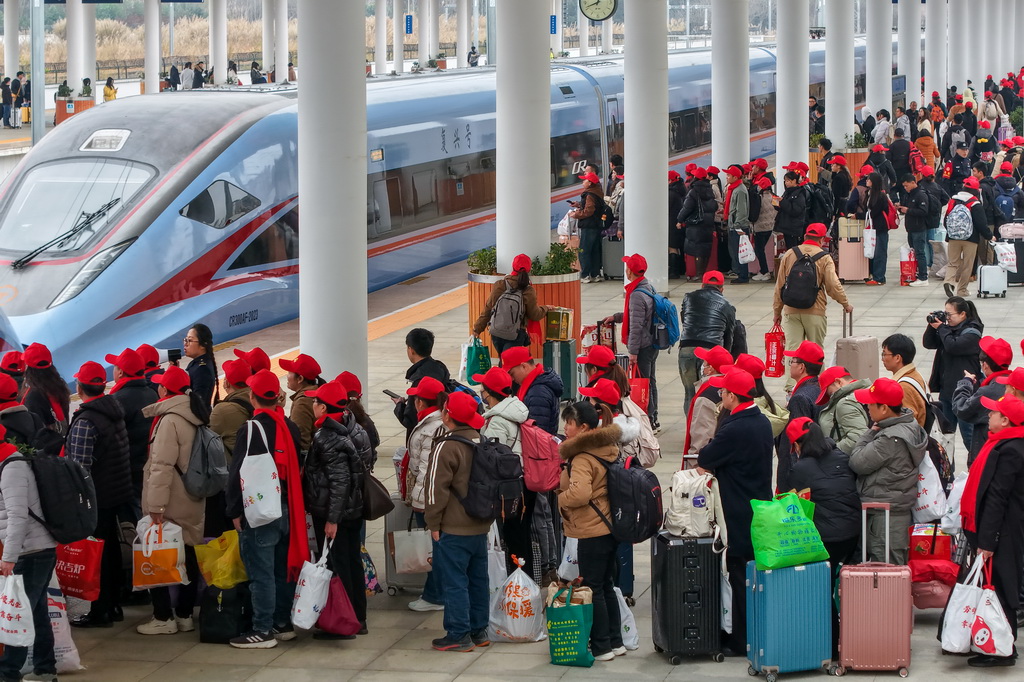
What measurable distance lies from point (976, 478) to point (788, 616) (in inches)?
48.3

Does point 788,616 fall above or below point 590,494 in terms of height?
below

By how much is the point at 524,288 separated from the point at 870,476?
653 centimetres

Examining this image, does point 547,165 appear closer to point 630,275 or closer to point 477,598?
point 630,275

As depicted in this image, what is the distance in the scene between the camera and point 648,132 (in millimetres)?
20031

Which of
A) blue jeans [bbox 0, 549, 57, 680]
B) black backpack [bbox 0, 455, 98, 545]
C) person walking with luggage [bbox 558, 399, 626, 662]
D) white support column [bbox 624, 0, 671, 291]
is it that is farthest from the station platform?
white support column [bbox 624, 0, 671, 291]

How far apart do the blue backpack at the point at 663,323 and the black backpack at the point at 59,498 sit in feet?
22.4

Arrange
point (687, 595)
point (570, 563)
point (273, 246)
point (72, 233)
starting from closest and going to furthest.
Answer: point (687, 595), point (570, 563), point (72, 233), point (273, 246)

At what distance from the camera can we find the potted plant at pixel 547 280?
1603cm

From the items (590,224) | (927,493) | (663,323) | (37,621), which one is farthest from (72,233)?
(927,493)

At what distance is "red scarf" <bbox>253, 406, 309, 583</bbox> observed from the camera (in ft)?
28.6

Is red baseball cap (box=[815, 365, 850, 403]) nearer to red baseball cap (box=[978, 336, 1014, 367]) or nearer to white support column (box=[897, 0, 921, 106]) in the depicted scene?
red baseball cap (box=[978, 336, 1014, 367])

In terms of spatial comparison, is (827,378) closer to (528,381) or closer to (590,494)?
(528,381)

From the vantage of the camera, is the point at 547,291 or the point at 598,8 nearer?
the point at 547,291

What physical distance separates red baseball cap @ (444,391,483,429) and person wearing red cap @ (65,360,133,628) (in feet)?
6.74
